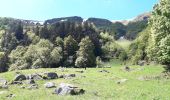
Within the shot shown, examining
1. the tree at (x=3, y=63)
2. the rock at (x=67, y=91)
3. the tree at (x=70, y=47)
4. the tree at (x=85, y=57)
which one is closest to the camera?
the rock at (x=67, y=91)

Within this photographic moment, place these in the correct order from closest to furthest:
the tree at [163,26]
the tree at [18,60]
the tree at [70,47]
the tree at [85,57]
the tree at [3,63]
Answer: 1. the tree at [163,26]
2. the tree at [85,57]
3. the tree at [18,60]
4. the tree at [70,47]
5. the tree at [3,63]

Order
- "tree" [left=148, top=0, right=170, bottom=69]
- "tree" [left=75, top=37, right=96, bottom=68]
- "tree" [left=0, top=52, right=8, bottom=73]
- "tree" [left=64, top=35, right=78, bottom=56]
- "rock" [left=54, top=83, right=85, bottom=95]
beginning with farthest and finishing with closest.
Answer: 1. "tree" [left=0, top=52, right=8, bottom=73]
2. "tree" [left=64, top=35, right=78, bottom=56]
3. "tree" [left=75, top=37, right=96, bottom=68]
4. "tree" [left=148, top=0, right=170, bottom=69]
5. "rock" [left=54, top=83, right=85, bottom=95]

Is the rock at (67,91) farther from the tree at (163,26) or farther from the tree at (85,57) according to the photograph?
the tree at (85,57)

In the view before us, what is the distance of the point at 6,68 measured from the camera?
584 feet

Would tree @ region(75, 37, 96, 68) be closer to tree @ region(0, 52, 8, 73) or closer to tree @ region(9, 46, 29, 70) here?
tree @ region(9, 46, 29, 70)

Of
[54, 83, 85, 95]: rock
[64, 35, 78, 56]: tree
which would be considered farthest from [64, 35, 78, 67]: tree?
[54, 83, 85, 95]: rock

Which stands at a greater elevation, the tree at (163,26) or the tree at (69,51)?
the tree at (163,26)

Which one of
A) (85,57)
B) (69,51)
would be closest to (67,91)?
(85,57)

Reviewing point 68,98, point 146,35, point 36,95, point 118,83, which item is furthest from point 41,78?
point 146,35

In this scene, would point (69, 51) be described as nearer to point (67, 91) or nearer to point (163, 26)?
point (163, 26)

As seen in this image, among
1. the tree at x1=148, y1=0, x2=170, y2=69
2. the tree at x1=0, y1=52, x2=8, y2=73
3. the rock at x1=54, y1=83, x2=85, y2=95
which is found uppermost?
the tree at x1=148, y1=0, x2=170, y2=69

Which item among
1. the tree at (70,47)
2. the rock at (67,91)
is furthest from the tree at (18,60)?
the rock at (67,91)

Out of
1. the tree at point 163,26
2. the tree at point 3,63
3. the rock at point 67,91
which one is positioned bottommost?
the tree at point 3,63

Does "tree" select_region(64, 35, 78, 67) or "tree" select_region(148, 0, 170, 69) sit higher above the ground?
"tree" select_region(148, 0, 170, 69)
